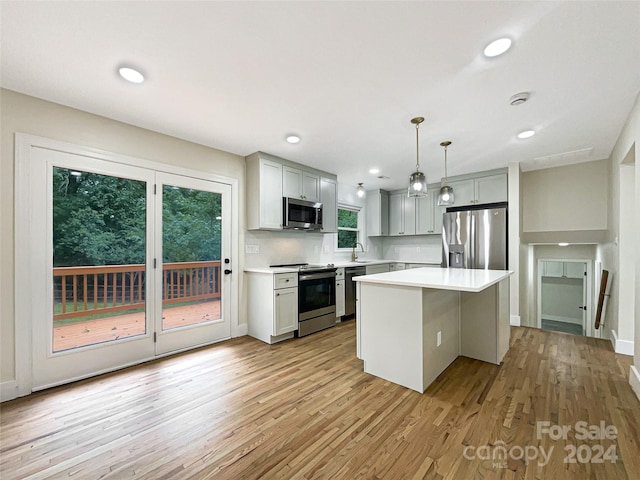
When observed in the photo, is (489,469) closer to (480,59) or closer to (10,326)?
(480,59)

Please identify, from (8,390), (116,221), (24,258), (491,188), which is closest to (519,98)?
(491,188)

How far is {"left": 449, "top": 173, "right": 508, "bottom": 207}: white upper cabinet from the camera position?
172 inches

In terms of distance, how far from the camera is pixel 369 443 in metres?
1.71

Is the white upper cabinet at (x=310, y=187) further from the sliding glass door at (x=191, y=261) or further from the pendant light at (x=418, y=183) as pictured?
the pendant light at (x=418, y=183)

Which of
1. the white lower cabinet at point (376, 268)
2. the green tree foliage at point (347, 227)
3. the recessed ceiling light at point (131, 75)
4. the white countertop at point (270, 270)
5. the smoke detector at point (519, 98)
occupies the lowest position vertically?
the white lower cabinet at point (376, 268)

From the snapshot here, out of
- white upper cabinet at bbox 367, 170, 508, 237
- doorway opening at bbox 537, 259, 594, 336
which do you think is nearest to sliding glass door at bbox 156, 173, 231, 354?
white upper cabinet at bbox 367, 170, 508, 237

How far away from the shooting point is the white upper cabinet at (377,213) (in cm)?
588

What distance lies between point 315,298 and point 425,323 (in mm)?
1924

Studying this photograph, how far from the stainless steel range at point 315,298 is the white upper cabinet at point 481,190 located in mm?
2578

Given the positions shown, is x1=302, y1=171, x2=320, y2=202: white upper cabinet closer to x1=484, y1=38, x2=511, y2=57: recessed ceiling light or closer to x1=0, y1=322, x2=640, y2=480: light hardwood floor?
x1=0, y1=322, x2=640, y2=480: light hardwood floor

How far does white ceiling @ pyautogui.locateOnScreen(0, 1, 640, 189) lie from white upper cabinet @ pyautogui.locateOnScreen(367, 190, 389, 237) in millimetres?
2715

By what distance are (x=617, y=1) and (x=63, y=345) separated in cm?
453

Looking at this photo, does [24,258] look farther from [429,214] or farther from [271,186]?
[429,214]

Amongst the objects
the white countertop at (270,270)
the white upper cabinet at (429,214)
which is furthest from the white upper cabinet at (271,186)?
the white upper cabinet at (429,214)
